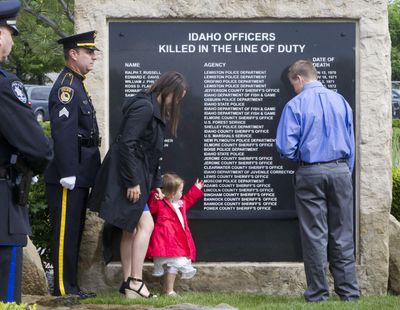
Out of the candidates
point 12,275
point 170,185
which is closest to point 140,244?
point 170,185

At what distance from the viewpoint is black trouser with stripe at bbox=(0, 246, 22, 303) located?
4613 mm

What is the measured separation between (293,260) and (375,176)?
98 centimetres

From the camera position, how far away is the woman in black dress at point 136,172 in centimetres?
663

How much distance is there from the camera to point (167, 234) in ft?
23.1

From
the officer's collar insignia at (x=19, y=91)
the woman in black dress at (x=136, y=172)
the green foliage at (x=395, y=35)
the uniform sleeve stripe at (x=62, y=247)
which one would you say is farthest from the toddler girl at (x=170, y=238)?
the green foliage at (x=395, y=35)

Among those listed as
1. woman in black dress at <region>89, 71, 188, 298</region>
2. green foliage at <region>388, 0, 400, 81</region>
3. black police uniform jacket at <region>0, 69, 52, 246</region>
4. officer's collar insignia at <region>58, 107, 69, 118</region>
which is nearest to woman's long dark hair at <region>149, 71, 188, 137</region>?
woman in black dress at <region>89, 71, 188, 298</region>

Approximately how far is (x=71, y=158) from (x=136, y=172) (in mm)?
494

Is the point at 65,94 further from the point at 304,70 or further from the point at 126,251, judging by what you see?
the point at 304,70

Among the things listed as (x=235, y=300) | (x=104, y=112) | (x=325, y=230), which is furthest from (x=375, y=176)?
(x=104, y=112)

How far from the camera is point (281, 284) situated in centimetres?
738

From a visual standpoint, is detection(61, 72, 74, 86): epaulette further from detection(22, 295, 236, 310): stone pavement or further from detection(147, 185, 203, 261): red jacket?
detection(22, 295, 236, 310): stone pavement

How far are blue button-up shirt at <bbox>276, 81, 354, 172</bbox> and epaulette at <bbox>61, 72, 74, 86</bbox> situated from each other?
1650 mm

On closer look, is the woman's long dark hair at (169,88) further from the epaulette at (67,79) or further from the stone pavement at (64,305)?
the stone pavement at (64,305)

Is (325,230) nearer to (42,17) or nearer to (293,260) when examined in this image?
(293,260)
